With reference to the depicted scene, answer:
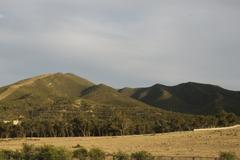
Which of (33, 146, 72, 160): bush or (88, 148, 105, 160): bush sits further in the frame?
(88, 148, 105, 160): bush

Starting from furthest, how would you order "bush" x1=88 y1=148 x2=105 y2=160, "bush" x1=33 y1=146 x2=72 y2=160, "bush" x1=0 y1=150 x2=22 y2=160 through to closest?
1. "bush" x1=0 y1=150 x2=22 y2=160
2. "bush" x1=88 y1=148 x2=105 y2=160
3. "bush" x1=33 y1=146 x2=72 y2=160

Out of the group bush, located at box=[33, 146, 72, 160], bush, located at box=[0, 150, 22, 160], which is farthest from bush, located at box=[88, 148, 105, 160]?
bush, located at box=[0, 150, 22, 160]

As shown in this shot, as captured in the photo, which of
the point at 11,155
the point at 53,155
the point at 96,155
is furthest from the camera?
the point at 11,155

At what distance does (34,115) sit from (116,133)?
194ft

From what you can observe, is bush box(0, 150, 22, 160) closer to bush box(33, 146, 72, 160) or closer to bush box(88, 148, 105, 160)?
bush box(33, 146, 72, 160)

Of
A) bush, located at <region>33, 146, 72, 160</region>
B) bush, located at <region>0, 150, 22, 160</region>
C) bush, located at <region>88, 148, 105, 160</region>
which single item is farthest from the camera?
bush, located at <region>0, 150, 22, 160</region>

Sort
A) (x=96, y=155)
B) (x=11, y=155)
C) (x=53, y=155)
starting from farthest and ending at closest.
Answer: (x=11, y=155)
(x=96, y=155)
(x=53, y=155)

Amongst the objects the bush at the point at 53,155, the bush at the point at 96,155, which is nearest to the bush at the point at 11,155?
the bush at the point at 53,155

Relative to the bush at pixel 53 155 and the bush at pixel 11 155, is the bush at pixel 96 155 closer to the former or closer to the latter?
the bush at pixel 53 155

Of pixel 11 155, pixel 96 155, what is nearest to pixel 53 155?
pixel 96 155

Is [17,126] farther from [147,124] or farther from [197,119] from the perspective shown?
[197,119]

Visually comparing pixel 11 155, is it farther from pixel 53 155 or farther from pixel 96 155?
pixel 96 155

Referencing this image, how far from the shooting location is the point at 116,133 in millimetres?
148375

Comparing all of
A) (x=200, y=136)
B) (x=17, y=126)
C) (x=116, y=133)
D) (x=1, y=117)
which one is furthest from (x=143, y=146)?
(x=1, y=117)
